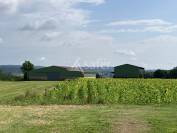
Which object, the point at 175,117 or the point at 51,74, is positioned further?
the point at 51,74

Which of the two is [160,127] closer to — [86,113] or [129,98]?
[86,113]

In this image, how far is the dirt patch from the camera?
50.8 feet

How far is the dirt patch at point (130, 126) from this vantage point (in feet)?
50.8

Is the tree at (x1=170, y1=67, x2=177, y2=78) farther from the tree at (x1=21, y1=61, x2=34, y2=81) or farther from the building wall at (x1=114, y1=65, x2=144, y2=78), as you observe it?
the tree at (x1=21, y1=61, x2=34, y2=81)

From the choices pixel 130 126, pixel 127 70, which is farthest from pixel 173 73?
pixel 130 126

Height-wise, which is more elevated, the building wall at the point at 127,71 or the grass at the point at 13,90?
the building wall at the point at 127,71

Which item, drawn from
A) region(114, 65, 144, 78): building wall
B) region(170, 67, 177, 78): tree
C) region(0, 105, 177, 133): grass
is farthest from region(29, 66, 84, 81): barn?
region(0, 105, 177, 133): grass

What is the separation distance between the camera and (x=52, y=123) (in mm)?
16906

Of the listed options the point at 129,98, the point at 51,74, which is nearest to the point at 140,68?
the point at 51,74

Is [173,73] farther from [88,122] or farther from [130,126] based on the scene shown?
[130,126]

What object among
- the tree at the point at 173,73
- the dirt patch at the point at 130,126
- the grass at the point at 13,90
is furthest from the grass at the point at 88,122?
the tree at the point at 173,73

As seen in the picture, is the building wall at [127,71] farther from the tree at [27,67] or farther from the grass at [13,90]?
Result: the grass at [13,90]

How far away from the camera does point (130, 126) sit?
646 inches

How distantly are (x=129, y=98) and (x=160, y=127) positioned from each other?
14939 mm
